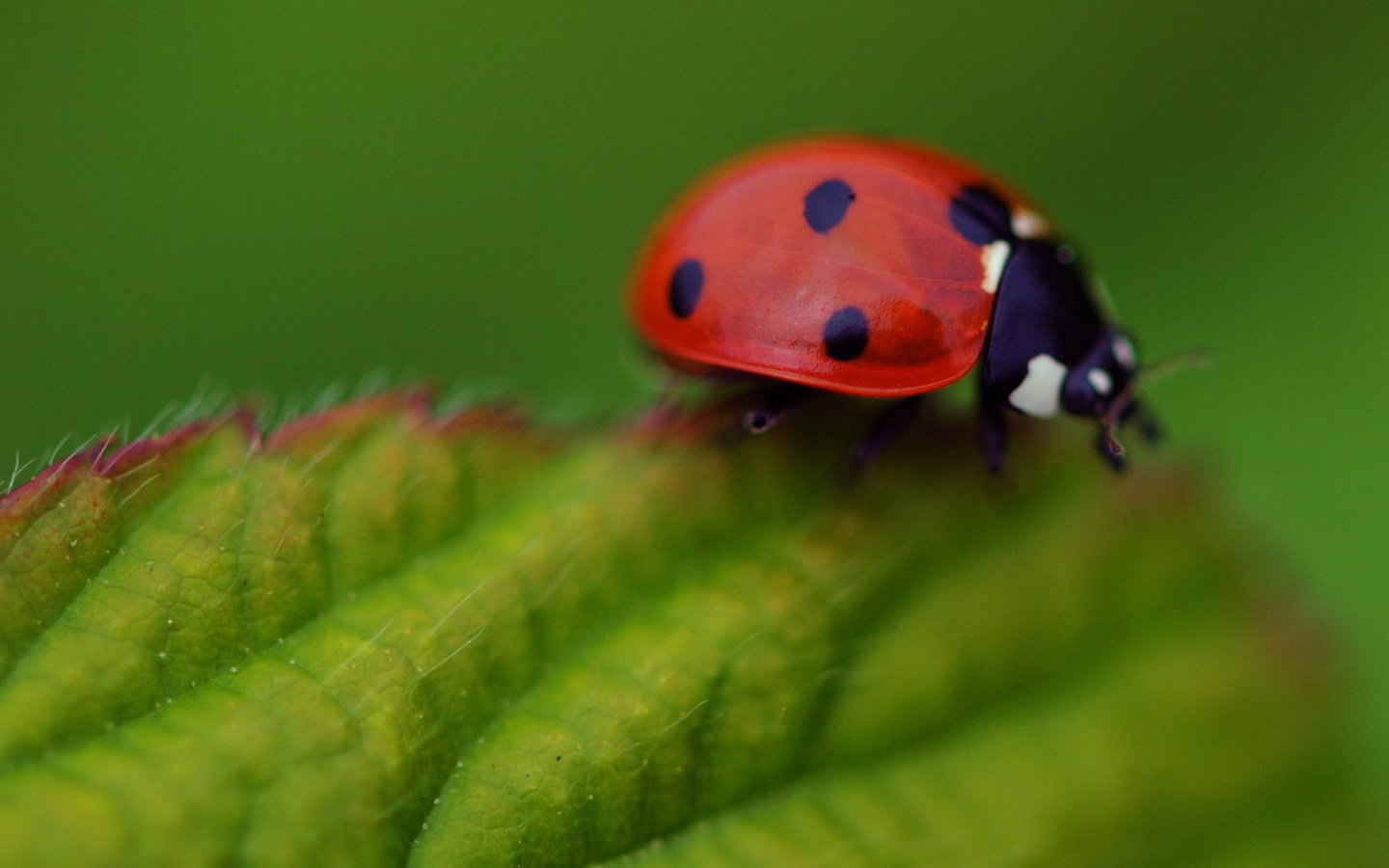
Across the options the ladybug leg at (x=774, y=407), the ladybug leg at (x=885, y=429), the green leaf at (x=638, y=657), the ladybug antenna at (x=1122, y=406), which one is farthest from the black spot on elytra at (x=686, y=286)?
the ladybug antenna at (x=1122, y=406)

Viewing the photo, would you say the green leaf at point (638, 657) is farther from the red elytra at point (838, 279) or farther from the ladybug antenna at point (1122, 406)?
the red elytra at point (838, 279)

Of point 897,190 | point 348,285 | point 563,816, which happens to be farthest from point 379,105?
point 563,816

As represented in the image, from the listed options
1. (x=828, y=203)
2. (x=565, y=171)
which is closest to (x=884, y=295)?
(x=828, y=203)

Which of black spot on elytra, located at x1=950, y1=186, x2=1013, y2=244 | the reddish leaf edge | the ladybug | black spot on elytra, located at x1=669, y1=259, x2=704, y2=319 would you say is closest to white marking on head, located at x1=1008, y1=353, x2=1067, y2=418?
the ladybug

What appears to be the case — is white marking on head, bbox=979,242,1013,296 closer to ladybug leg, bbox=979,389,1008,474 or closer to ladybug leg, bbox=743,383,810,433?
ladybug leg, bbox=979,389,1008,474

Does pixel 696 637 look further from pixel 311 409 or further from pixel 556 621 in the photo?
pixel 311 409
